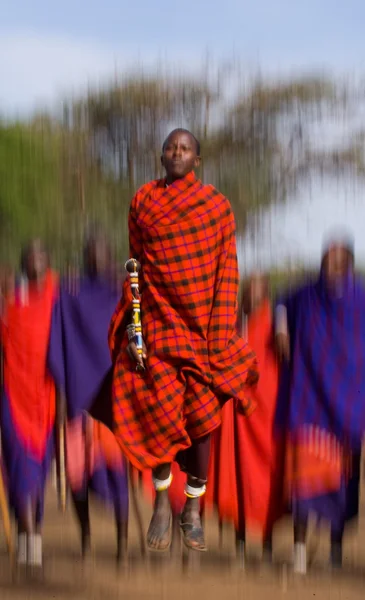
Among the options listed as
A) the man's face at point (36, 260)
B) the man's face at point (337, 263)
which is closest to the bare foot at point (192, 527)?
the man's face at point (337, 263)

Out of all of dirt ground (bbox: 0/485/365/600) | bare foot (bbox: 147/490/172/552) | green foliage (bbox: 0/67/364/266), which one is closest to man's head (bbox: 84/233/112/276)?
dirt ground (bbox: 0/485/365/600)

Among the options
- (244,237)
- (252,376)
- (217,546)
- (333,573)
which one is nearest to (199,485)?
(252,376)

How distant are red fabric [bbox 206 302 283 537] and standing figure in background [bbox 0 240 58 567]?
1225 mm

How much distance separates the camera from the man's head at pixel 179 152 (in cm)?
556

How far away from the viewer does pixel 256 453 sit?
7.82 meters

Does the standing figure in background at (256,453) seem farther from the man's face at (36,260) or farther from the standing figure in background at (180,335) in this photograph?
the standing figure in background at (180,335)

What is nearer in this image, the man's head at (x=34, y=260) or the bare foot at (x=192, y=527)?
the bare foot at (x=192, y=527)

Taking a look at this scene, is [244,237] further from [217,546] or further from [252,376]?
[252,376]

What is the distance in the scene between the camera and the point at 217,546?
865 centimetres

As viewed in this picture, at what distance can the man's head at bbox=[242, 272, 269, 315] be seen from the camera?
7.78 metres

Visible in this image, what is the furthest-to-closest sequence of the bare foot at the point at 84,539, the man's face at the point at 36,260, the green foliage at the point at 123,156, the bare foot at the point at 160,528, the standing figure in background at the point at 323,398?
1. the green foliage at the point at 123,156
2. the bare foot at the point at 84,539
3. the man's face at the point at 36,260
4. the standing figure in background at the point at 323,398
5. the bare foot at the point at 160,528

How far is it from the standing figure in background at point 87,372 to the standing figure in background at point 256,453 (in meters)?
0.75

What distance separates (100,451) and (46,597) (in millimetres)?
1376

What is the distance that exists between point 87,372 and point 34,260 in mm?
832
